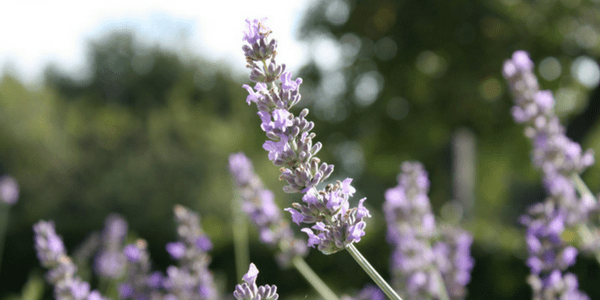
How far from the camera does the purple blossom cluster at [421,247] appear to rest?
2256 mm

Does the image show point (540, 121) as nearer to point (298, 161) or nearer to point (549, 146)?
point (549, 146)

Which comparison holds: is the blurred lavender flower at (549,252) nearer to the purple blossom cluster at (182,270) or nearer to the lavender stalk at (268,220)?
the lavender stalk at (268,220)

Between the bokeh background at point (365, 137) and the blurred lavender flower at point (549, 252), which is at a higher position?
the bokeh background at point (365, 137)

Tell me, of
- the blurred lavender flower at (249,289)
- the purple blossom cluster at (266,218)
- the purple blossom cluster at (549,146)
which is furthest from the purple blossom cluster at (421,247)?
the blurred lavender flower at (249,289)

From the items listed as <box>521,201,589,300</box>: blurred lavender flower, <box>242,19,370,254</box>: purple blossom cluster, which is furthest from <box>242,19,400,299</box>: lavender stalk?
<box>521,201,589,300</box>: blurred lavender flower

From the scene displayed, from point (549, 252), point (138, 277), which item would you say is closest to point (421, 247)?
point (549, 252)

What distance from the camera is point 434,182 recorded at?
1537cm

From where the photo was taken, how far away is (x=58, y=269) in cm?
178

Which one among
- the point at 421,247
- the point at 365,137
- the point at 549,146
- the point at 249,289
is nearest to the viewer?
the point at 249,289

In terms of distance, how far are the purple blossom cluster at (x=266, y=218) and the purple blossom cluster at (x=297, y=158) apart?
3.48 feet

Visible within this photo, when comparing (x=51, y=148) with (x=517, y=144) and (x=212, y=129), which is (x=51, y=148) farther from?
(x=517, y=144)

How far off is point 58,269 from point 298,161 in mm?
1194

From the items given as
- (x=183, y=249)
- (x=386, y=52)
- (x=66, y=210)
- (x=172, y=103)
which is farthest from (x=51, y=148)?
(x=183, y=249)

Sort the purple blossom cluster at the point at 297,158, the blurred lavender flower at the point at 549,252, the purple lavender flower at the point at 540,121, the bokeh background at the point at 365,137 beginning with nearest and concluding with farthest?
the purple blossom cluster at the point at 297,158
the blurred lavender flower at the point at 549,252
the purple lavender flower at the point at 540,121
the bokeh background at the point at 365,137
